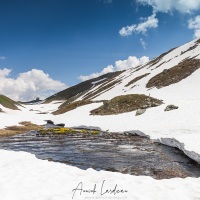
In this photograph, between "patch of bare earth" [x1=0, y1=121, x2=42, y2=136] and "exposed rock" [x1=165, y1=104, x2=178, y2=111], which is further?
"exposed rock" [x1=165, y1=104, x2=178, y2=111]

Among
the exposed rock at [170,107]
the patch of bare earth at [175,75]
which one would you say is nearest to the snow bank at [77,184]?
the exposed rock at [170,107]

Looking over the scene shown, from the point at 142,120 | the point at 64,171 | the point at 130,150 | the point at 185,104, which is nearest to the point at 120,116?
the point at 142,120

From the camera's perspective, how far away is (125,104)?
49719mm

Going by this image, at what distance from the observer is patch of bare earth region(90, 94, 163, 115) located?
4759cm

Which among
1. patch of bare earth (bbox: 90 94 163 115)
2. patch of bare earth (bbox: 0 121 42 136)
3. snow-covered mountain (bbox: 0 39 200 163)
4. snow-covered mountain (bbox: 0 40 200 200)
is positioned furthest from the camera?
patch of bare earth (bbox: 90 94 163 115)

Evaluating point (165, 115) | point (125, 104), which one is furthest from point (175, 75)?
point (165, 115)

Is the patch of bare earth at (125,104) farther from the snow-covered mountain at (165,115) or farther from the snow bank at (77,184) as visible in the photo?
the snow bank at (77,184)

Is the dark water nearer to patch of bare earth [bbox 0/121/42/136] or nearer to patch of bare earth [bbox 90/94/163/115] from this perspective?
patch of bare earth [bbox 0/121/42/136]

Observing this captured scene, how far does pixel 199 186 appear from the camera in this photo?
37.8ft

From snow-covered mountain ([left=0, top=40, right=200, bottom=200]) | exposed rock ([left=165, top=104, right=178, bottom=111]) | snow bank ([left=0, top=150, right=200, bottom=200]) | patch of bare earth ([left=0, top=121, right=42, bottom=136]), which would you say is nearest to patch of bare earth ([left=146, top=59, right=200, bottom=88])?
snow-covered mountain ([left=0, top=40, right=200, bottom=200])

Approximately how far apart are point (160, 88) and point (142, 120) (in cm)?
3074

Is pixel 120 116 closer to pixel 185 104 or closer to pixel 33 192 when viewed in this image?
pixel 185 104

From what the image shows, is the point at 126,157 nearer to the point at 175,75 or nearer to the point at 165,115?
the point at 165,115

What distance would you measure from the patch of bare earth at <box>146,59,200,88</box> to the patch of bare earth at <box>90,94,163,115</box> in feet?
63.2
